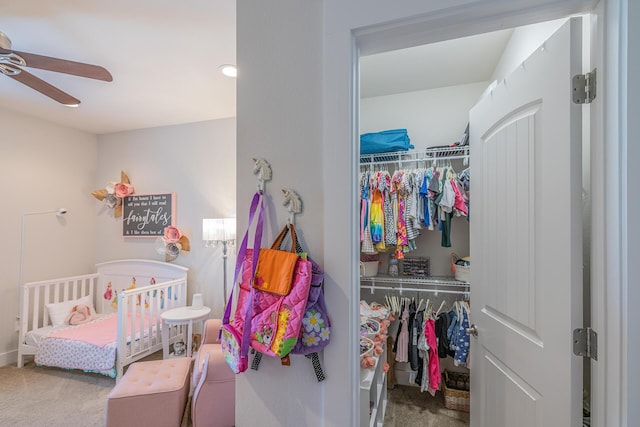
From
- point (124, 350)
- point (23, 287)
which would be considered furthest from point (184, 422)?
point (23, 287)

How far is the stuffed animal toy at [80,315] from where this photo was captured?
9.61 ft

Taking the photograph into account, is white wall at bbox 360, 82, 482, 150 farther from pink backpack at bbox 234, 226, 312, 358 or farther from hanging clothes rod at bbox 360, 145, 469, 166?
pink backpack at bbox 234, 226, 312, 358

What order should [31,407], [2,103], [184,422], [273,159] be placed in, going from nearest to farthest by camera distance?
[273,159], [184,422], [31,407], [2,103]

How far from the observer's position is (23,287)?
9.28 feet

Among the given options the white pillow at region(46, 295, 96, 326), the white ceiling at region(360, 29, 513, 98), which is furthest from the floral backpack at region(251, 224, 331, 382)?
the white pillow at region(46, 295, 96, 326)

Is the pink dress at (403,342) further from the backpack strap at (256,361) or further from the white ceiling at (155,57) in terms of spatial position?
the white ceiling at (155,57)

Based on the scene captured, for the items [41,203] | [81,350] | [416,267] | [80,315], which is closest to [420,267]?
[416,267]

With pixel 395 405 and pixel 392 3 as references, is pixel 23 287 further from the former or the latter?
pixel 392 3

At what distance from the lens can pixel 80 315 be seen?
300 centimetres

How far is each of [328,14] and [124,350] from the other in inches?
119

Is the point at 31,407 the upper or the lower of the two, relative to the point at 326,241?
lower

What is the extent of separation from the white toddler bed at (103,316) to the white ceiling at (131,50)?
178 centimetres

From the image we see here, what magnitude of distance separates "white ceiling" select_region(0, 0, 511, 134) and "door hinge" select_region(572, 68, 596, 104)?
4.51 feet

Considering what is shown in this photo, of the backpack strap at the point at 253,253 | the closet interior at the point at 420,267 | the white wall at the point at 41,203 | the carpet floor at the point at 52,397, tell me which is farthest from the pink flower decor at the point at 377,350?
the white wall at the point at 41,203
